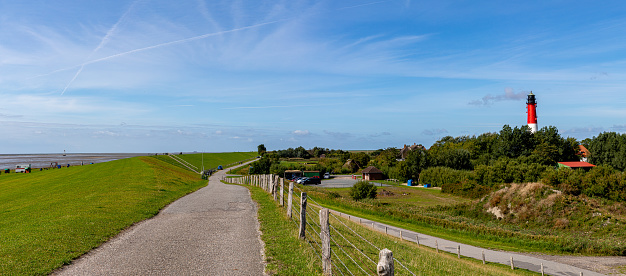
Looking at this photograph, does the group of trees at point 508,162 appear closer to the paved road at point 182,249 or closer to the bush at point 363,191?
the bush at point 363,191

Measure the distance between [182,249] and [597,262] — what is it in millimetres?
32590

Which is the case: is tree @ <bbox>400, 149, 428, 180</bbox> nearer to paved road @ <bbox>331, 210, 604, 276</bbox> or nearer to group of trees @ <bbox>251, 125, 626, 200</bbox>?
group of trees @ <bbox>251, 125, 626, 200</bbox>

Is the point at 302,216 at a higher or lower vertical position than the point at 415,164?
higher

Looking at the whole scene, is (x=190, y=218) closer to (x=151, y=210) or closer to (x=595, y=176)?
(x=151, y=210)

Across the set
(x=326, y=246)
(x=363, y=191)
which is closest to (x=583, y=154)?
(x=363, y=191)

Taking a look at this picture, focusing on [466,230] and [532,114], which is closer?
[466,230]

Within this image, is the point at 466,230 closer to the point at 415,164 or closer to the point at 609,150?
the point at 415,164

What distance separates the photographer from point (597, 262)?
2869cm

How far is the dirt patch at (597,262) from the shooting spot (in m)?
26.0

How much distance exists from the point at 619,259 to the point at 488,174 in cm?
4886

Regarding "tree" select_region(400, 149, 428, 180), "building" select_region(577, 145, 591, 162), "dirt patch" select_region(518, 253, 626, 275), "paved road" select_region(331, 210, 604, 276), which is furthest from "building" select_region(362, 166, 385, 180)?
"dirt patch" select_region(518, 253, 626, 275)

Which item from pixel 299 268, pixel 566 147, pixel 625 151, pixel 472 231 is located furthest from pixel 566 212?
pixel 566 147

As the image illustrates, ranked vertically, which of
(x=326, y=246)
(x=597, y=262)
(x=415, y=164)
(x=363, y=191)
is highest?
(x=326, y=246)

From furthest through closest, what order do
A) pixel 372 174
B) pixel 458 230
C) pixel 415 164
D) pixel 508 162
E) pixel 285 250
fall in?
pixel 372 174 < pixel 415 164 < pixel 508 162 < pixel 458 230 < pixel 285 250
